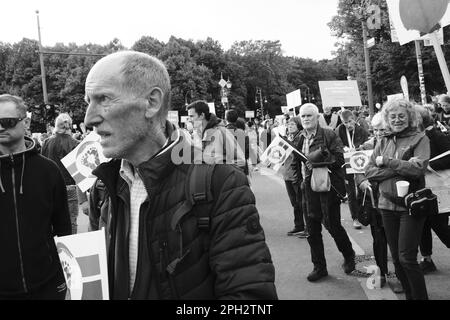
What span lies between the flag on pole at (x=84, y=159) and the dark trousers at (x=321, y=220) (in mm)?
2379

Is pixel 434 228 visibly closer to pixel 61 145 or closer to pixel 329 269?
pixel 329 269

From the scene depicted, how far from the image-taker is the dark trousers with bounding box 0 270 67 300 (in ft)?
8.79

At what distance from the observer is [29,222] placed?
2.78 m

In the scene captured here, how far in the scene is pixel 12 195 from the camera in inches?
109

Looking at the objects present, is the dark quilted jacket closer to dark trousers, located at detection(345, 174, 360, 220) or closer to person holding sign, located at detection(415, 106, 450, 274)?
person holding sign, located at detection(415, 106, 450, 274)

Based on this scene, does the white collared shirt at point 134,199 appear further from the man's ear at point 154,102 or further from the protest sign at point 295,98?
the protest sign at point 295,98

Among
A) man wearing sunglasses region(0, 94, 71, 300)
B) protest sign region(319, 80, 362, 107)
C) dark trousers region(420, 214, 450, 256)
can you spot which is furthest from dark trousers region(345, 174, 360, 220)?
man wearing sunglasses region(0, 94, 71, 300)

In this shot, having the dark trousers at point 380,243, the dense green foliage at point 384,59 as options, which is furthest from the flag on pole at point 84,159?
the dense green foliage at point 384,59

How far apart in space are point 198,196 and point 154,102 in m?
0.38

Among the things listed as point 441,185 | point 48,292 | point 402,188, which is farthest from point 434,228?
point 48,292

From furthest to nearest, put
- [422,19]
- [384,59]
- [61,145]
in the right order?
[384,59]
[61,145]
[422,19]

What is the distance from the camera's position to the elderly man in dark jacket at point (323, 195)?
5086 millimetres
